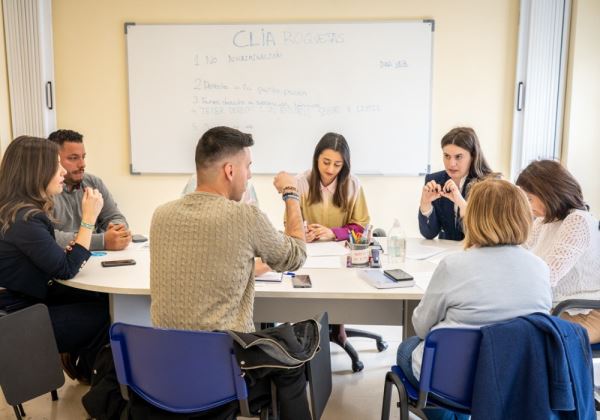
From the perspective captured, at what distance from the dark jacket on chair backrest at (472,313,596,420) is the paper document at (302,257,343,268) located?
3.20 ft

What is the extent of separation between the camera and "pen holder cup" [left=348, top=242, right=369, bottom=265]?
2.30 meters

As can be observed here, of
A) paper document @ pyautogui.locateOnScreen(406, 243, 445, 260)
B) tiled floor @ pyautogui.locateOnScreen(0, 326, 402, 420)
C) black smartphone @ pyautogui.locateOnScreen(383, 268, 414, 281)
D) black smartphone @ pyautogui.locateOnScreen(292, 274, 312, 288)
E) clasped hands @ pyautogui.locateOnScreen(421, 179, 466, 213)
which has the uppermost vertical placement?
clasped hands @ pyautogui.locateOnScreen(421, 179, 466, 213)

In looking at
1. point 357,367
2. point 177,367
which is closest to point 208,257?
point 177,367

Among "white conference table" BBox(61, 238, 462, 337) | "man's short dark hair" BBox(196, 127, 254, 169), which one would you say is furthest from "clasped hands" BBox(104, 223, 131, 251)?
"man's short dark hair" BBox(196, 127, 254, 169)

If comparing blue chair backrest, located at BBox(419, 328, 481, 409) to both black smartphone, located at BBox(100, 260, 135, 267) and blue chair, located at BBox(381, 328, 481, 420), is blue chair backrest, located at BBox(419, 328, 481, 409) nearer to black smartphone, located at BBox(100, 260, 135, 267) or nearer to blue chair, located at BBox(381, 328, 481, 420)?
blue chair, located at BBox(381, 328, 481, 420)

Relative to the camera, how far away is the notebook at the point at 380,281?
6.46ft

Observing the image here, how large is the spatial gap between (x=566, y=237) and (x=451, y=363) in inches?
31.6

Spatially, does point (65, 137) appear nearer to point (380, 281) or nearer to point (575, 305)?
point (380, 281)

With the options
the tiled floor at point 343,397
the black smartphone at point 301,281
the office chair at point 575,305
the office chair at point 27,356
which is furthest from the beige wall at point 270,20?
the office chair at point 27,356

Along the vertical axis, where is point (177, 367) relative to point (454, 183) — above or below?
below

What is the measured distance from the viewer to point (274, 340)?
1431 mm

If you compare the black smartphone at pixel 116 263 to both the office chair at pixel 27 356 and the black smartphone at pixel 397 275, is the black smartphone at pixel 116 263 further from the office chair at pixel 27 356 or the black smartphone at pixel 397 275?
the black smartphone at pixel 397 275

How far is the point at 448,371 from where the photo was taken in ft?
4.91

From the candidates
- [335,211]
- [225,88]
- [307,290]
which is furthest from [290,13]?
[307,290]
